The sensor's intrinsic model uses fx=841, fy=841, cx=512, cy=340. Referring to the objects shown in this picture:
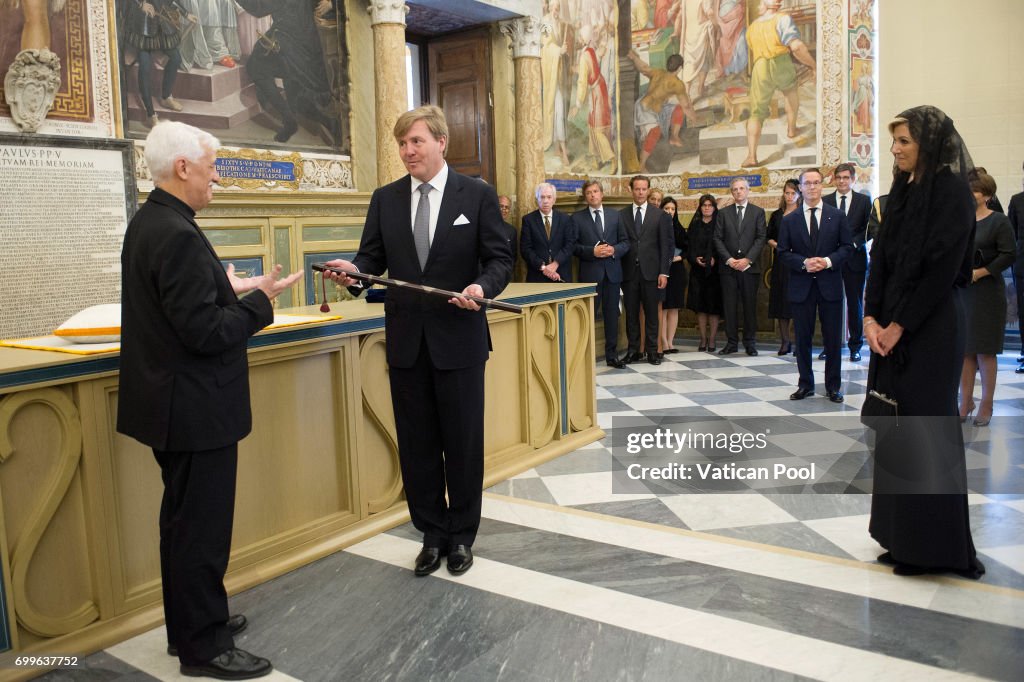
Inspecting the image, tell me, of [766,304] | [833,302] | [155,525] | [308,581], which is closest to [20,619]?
[155,525]

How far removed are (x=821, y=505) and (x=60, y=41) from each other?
5.63 meters

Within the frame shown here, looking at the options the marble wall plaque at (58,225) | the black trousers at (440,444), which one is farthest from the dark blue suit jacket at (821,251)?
the marble wall plaque at (58,225)

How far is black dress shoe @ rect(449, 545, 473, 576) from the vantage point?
338cm

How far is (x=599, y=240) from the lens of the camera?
8.72 m

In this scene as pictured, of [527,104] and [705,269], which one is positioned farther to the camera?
[705,269]

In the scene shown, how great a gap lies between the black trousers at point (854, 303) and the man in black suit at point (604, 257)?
2.26m

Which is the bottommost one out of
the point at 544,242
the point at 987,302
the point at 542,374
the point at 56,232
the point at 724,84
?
the point at 542,374

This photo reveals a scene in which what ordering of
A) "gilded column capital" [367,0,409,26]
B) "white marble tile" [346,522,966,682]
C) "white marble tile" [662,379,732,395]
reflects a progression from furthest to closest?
1. "gilded column capital" [367,0,409,26]
2. "white marble tile" [662,379,732,395]
3. "white marble tile" [346,522,966,682]

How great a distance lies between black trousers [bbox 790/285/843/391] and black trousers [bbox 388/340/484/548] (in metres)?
3.99

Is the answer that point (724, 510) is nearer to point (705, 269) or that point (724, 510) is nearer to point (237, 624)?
point (237, 624)

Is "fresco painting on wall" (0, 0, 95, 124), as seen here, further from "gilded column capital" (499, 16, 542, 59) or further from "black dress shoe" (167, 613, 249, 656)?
"gilded column capital" (499, 16, 542, 59)

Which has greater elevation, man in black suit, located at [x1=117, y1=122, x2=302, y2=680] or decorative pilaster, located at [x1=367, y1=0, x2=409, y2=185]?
decorative pilaster, located at [x1=367, y1=0, x2=409, y2=185]

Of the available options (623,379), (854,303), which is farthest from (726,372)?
(854,303)

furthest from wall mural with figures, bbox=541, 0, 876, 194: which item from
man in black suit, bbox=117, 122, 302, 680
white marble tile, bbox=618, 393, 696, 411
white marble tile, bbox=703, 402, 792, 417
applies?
man in black suit, bbox=117, 122, 302, 680
